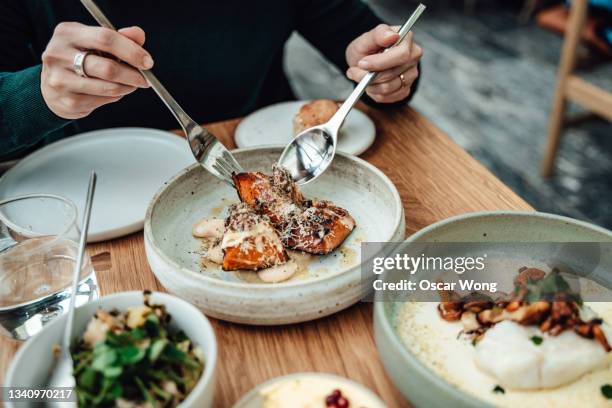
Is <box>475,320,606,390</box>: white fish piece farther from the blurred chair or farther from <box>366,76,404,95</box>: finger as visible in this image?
the blurred chair

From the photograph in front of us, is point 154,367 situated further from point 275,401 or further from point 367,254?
point 367,254

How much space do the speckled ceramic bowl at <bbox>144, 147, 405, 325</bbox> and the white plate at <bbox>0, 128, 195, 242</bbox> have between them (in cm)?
11

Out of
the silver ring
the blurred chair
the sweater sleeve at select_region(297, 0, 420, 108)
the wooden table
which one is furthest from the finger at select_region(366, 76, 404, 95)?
the blurred chair

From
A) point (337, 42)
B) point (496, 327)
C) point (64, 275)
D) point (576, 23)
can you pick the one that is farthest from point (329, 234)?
point (576, 23)

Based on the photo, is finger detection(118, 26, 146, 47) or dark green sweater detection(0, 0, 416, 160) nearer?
finger detection(118, 26, 146, 47)

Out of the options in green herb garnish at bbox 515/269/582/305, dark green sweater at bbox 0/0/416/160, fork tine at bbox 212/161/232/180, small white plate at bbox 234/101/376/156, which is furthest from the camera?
dark green sweater at bbox 0/0/416/160

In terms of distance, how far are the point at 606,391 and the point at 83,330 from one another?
68 cm

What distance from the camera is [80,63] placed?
40.4 inches

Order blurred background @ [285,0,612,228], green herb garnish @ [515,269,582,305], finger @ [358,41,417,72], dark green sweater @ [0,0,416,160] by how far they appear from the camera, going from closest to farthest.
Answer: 1. green herb garnish @ [515,269,582,305]
2. finger @ [358,41,417,72]
3. dark green sweater @ [0,0,416,160]
4. blurred background @ [285,0,612,228]

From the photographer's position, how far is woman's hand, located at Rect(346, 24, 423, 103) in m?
1.26

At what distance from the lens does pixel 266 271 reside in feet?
3.04

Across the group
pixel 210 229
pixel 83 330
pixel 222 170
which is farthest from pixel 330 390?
pixel 222 170

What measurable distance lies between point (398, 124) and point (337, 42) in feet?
1.35

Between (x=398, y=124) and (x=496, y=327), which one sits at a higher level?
(x=496, y=327)
